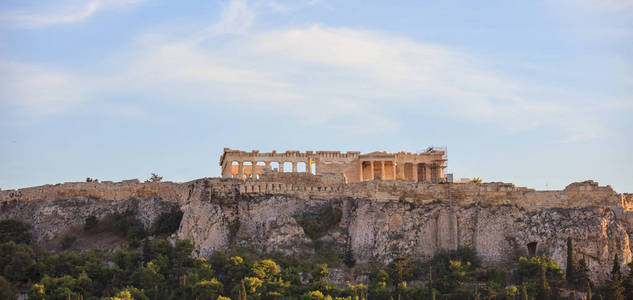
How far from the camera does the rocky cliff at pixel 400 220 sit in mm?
65750

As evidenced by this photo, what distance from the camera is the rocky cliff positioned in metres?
65.8

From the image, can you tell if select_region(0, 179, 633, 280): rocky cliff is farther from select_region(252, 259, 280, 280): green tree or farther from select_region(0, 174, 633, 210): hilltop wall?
select_region(252, 259, 280, 280): green tree

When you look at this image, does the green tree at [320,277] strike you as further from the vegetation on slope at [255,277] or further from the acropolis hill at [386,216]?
the acropolis hill at [386,216]

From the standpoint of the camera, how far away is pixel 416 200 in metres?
69.1

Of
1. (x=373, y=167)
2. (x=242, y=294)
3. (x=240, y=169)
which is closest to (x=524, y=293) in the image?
(x=242, y=294)

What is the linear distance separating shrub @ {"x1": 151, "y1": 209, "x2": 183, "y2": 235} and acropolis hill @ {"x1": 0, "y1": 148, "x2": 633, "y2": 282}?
820mm

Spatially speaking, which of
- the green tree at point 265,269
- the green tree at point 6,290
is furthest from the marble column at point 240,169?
the green tree at point 6,290

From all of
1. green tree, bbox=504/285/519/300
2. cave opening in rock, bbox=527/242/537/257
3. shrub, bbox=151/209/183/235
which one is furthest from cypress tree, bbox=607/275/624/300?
shrub, bbox=151/209/183/235

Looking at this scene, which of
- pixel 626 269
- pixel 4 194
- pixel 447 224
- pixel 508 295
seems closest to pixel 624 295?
pixel 626 269

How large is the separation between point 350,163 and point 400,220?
12542mm

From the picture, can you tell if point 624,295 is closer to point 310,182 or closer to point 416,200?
point 416,200

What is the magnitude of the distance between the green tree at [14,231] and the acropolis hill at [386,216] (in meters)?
1.08

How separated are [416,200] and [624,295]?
46.8 feet

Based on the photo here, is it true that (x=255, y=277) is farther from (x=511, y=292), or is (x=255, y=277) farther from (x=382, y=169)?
(x=382, y=169)
